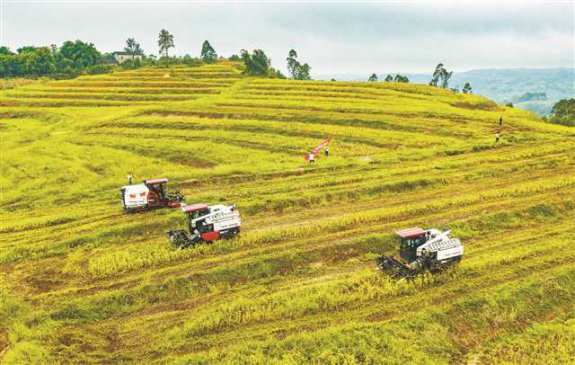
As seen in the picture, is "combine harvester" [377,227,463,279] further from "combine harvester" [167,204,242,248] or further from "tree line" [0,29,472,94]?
"tree line" [0,29,472,94]

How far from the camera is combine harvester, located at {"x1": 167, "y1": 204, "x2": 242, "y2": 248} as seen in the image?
21578 millimetres

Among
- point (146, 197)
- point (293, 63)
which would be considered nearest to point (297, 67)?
point (293, 63)

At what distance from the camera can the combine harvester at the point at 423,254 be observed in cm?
1780

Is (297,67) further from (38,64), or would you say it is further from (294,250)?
(294,250)

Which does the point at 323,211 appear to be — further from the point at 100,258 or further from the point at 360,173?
the point at 100,258

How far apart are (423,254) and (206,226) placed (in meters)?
11.4

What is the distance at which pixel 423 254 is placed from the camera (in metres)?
17.8

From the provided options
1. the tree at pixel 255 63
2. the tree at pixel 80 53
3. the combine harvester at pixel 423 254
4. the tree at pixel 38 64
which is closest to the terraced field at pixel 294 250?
the combine harvester at pixel 423 254

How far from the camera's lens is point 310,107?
2336 inches

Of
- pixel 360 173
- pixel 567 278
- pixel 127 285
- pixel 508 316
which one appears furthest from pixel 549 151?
pixel 127 285

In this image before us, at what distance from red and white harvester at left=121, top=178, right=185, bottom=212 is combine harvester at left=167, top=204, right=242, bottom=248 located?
17.2ft

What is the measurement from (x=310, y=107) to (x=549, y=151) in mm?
31842

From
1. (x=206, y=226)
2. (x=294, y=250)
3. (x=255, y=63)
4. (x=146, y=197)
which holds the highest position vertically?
(x=255, y=63)

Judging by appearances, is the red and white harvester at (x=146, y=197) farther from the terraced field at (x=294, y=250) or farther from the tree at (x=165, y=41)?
the tree at (x=165, y=41)
